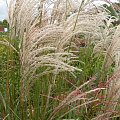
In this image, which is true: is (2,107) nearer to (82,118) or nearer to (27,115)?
(27,115)

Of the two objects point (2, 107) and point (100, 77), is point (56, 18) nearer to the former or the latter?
point (100, 77)

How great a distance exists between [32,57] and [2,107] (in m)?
0.64

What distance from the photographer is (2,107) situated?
108 inches

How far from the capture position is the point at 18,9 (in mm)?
2480

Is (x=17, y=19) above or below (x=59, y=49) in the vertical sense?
above

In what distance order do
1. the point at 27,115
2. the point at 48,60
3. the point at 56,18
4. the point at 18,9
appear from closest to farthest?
the point at 48,60
the point at 18,9
the point at 27,115
the point at 56,18

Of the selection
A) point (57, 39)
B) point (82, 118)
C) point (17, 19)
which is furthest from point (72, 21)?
point (82, 118)

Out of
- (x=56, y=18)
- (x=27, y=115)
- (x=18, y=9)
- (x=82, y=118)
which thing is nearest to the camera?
(x=18, y=9)

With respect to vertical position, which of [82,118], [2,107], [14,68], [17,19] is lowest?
[82,118]

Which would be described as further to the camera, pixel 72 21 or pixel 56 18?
pixel 56 18

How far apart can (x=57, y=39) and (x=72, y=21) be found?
0.17 m

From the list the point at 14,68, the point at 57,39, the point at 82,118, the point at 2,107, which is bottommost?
the point at 82,118

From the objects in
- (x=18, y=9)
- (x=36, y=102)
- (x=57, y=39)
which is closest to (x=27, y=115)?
(x=36, y=102)

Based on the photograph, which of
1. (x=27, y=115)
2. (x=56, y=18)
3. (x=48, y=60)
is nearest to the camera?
(x=48, y=60)
